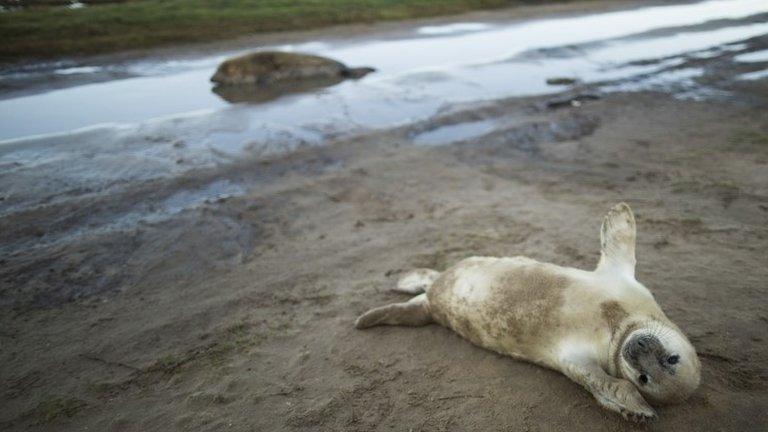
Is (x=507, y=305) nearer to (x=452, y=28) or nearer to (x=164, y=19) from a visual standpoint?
(x=452, y=28)

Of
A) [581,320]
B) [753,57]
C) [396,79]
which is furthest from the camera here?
[753,57]

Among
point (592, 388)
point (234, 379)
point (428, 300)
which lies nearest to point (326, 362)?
point (234, 379)

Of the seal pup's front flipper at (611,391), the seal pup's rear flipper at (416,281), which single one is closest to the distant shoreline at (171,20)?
the seal pup's rear flipper at (416,281)

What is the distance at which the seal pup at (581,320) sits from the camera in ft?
7.74

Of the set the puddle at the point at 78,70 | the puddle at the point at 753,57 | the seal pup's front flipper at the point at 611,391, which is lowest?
the seal pup's front flipper at the point at 611,391

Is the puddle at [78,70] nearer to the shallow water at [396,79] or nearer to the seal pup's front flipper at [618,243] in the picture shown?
the shallow water at [396,79]

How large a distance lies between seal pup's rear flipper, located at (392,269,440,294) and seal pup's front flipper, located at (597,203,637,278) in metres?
1.42

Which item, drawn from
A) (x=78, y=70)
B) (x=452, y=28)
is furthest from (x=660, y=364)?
(x=452, y=28)

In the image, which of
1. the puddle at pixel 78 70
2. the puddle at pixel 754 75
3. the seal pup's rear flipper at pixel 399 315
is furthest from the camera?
the puddle at pixel 78 70

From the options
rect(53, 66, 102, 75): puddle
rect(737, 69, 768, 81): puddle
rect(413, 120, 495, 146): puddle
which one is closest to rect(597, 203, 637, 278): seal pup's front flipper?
rect(413, 120, 495, 146): puddle

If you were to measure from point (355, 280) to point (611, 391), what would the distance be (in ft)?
8.31

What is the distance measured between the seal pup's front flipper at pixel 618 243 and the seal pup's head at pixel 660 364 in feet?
2.19

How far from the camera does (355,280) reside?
453 cm

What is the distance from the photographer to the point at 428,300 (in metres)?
3.71
